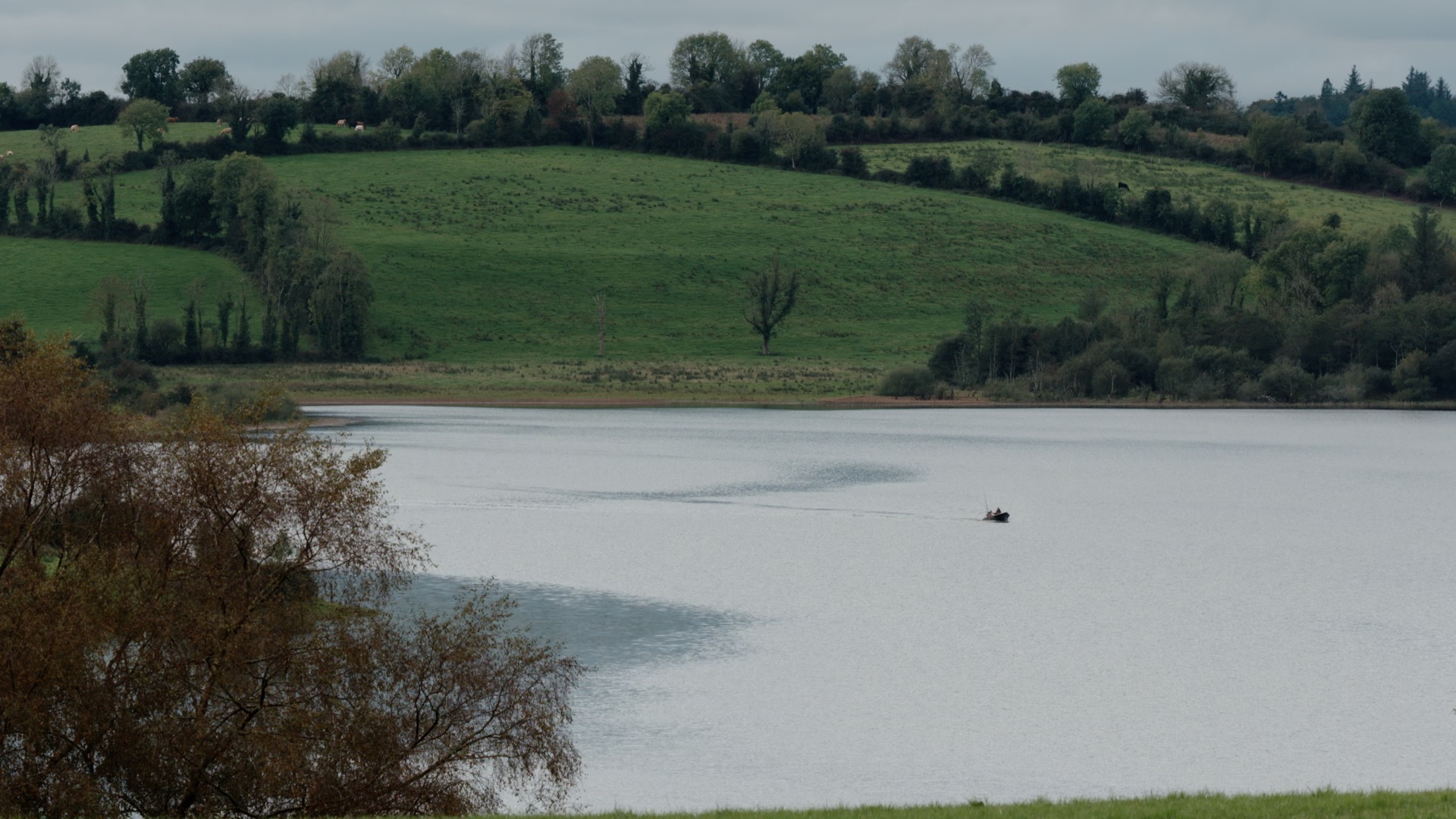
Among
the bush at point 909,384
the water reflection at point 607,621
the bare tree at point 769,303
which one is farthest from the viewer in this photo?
the bare tree at point 769,303

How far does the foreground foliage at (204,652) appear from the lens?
1694 cm

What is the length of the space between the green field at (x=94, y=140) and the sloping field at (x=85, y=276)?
20.4 meters

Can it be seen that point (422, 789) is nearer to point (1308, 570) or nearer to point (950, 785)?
point (950, 785)

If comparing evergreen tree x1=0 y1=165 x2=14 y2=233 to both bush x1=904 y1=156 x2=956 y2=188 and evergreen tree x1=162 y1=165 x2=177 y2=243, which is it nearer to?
evergreen tree x1=162 y1=165 x2=177 y2=243

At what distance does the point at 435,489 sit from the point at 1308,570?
28.6 m

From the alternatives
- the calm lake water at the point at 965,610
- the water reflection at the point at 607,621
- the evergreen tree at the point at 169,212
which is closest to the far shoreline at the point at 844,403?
the calm lake water at the point at 965,610

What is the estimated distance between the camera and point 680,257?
128750 mm

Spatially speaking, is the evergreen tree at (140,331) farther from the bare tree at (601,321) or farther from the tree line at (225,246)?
the bare tree at (601,321)

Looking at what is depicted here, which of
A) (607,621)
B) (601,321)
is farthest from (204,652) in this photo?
(601,321)

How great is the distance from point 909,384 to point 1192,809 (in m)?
85.1

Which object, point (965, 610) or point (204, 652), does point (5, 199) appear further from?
point (204, 652)

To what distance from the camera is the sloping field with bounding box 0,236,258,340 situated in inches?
4136

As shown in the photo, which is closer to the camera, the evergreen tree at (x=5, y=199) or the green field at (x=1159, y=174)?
the evergreen tree at (x=5, y=199)

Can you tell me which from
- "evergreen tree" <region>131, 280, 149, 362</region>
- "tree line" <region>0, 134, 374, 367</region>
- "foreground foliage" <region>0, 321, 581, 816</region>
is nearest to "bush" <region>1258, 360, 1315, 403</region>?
"tree line" <region>0, 134, 374, 367</region>
